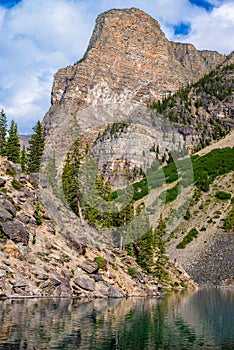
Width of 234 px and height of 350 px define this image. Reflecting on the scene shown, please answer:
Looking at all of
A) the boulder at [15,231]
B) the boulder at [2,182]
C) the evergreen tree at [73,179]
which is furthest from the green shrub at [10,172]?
the evergreen tree at [73,179]

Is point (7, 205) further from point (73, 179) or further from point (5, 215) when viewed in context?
point (73, 179)

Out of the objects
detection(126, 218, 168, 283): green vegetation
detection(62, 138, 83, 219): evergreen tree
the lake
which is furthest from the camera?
detection(126, 218, 168, 283): green vegetation

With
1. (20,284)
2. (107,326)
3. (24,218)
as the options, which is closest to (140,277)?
(24,218)

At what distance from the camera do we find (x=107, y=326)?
32688 millimetres

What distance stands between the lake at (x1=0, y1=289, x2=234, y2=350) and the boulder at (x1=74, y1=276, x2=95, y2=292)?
496 centimetres

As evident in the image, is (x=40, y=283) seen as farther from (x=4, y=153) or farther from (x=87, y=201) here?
(x=4, y=153)

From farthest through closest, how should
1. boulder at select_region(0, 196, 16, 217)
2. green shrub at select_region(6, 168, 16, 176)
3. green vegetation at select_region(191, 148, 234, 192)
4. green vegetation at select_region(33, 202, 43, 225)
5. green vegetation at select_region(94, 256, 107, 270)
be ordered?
1. green vegetation at select_region(191, 148, 234, 192)
2. green shrub at select_region(6, 168, 16, 176)
3. green vegetation at select_region(94, 256, 107, 270)
4. green vegetation at select_region(33, 202, 43, 225)
5. boulder at select_region(0, 196, 16, 217)

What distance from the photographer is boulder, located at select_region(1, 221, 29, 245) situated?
49.9 m

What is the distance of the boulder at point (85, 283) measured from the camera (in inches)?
2042

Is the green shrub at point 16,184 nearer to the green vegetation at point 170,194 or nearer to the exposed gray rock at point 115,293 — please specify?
the exposed gray rock at point 115,293

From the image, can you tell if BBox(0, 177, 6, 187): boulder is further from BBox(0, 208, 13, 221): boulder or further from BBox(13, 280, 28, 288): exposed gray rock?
BBox(13, 280, 28, 288): exposed gray rock

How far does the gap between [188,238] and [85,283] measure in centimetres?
5962

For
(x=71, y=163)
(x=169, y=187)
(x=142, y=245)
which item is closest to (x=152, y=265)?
(x=142, y=245)

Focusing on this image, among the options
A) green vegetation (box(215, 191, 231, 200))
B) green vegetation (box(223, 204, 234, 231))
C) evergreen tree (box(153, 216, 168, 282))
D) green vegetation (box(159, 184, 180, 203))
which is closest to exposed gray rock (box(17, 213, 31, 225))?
evergreen tree (box(153, 216, 168, 282))
